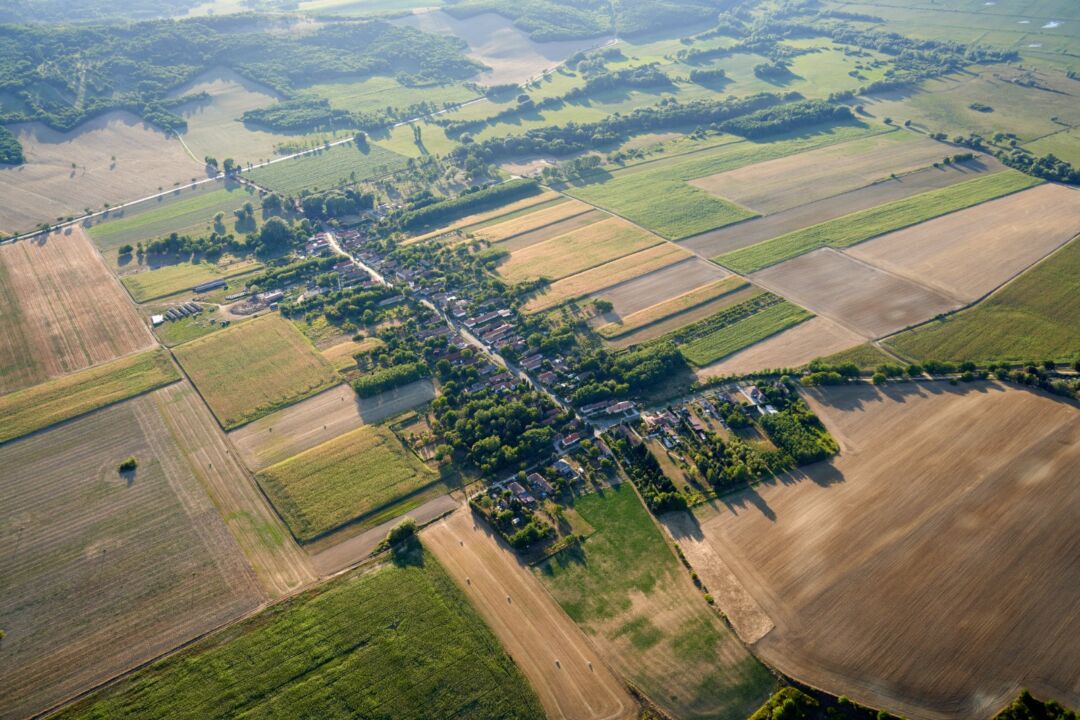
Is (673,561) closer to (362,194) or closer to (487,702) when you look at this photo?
(487,702)

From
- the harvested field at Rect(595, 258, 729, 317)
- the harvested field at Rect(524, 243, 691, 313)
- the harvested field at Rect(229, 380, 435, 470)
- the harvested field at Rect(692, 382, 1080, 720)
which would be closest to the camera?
the harvested field at Rect(692, 382, 1080, 720)

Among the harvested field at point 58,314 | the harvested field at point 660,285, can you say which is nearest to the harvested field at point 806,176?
the harvested field at point 660,285

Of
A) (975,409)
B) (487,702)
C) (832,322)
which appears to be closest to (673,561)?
(487,702)

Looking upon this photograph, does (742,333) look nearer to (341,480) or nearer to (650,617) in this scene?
(650,617)

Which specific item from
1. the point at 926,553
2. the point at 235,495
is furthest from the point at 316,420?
the point at 926,553

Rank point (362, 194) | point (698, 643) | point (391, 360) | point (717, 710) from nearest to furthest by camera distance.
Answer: point (717, 710), point (698, 643), point (391, 360), point (362, 194)

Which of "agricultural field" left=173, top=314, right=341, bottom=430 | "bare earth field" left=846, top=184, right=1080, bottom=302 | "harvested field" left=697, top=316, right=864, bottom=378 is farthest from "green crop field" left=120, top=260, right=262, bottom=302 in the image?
"bare earth field" left=846, top=184, right=1080, bottom=302

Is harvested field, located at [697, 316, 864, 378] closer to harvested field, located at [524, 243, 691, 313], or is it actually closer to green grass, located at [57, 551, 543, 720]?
harvested field, located at [524, 243, 691, 313]

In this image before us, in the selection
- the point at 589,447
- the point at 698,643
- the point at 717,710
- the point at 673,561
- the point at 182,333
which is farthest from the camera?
the point at 182,333
